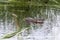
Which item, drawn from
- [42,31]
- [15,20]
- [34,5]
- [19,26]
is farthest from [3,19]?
[34,5]

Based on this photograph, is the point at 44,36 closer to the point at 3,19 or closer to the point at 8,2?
the point at 3,19

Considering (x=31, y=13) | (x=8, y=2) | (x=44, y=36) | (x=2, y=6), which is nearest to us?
(x=44, y=36)

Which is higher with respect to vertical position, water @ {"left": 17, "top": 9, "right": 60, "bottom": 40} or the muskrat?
the muskrat

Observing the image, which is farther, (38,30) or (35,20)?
(35,20)

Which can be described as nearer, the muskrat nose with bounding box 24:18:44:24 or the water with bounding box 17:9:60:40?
the water with bounding box 17:9:60:40

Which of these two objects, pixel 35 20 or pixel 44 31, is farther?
pixel 35 20

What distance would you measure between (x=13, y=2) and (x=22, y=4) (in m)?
0.23

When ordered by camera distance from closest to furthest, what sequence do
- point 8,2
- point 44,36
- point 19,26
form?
point 44,36 < point 19,26 < point 8,2

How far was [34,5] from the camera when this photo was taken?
5.84 m

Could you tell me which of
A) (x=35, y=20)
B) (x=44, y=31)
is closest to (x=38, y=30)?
(x=44, y=31)

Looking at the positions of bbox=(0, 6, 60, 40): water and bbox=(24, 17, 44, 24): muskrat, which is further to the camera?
bbox=(24, 17, 44, 24): muskrat

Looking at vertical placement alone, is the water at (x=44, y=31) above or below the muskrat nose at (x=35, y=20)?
below

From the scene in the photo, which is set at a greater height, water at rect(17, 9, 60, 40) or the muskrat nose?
the muskrat nose

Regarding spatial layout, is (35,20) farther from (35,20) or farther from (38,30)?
(38,30)
